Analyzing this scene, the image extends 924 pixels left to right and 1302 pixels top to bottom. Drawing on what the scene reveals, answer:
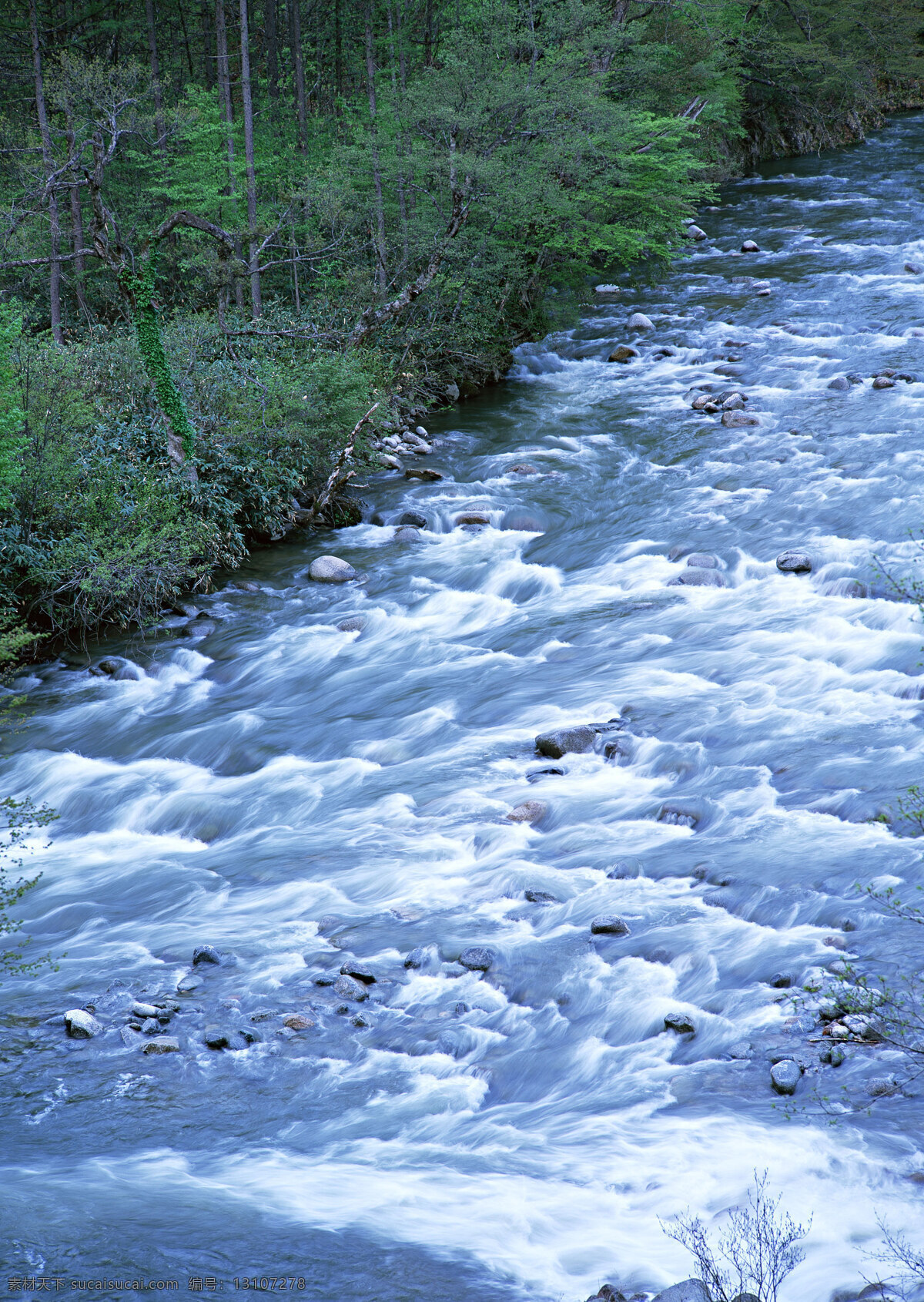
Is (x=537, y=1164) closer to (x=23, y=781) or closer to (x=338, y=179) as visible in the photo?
(x=23, y=781)

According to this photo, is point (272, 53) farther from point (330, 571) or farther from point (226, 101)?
point (330, 571)

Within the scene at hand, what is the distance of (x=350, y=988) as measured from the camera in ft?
23.6

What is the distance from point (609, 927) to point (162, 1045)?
3102mm

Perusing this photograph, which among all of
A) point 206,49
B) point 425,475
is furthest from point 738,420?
point 206,49

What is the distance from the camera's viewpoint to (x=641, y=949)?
7316mm

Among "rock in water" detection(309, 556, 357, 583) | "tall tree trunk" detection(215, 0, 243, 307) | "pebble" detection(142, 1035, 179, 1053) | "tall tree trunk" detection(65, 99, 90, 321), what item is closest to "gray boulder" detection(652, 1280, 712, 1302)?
"pebble" detection(142, 1035, 179, 1053)

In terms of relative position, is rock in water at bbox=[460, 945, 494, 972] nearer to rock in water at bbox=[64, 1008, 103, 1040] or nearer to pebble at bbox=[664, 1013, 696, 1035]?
pebble at bbox=[664, 1013, 696, 1035]

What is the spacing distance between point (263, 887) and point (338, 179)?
1947 centimetres

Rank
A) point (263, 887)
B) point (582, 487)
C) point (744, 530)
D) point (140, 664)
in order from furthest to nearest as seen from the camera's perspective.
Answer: point (582, 487), point (744, 530), point (140, 664), point (263, 887)

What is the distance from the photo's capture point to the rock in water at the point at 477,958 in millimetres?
7305

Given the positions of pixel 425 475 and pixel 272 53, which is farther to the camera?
pixel 272 53

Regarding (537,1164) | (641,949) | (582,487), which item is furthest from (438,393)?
(537,1164)

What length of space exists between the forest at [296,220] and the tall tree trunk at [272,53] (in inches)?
6.9

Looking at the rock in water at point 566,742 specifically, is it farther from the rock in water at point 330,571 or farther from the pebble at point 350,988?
the rock in water at point 330,571
